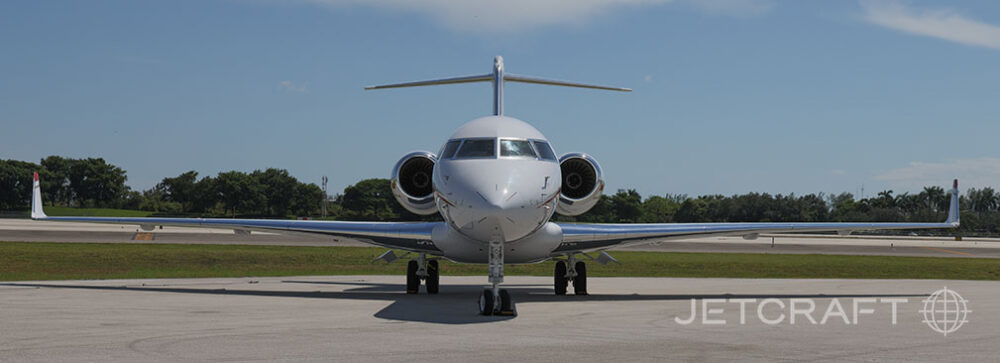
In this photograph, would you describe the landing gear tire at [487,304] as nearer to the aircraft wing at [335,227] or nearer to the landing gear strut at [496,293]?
the landing gear strut at [496,293]

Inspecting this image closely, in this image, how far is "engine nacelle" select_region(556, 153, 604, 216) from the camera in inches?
690

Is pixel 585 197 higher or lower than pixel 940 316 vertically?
higher

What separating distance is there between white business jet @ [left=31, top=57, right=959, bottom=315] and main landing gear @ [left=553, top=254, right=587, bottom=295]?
22mm

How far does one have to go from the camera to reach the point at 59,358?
8023 mm

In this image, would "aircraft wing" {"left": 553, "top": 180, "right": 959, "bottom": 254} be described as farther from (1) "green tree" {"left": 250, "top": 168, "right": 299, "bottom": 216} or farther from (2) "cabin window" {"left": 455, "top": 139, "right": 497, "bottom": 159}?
(1) "green tree" {"left": 250, "top": 168, "right": 299, "bottom": 216}

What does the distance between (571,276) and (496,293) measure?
5.96 m

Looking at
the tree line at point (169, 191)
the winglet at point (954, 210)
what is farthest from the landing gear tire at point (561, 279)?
the tree line at point (169, 191)

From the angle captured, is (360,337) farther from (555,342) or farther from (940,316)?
(940,316)

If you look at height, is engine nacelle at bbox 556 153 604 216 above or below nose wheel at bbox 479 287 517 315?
above

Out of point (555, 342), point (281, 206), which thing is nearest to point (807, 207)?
point (281, 206)

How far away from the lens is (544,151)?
1466 cm

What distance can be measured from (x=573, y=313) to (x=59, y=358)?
25.1 feet

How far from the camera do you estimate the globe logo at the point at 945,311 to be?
11.8 meters

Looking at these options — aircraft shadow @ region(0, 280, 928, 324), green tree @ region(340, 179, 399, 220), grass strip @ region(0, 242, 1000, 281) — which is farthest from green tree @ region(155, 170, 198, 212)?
aircraft shadow @ region(0, 280, 928, 324)
